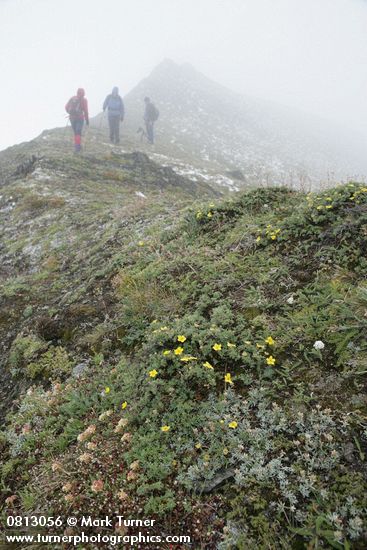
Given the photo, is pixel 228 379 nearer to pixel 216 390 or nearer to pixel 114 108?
pixel 216 390

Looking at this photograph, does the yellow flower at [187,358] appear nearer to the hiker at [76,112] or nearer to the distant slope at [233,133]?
the hiker at [76,112]

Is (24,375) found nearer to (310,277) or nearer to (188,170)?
(310,277)

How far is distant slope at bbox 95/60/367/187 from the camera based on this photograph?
1367 inches

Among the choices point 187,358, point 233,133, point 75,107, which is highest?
point 75,107

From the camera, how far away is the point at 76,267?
7.68 m

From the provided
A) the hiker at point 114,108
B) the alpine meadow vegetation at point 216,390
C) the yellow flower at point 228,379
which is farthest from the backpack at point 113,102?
the yellow flower at point 228,379

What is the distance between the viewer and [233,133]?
47.3m

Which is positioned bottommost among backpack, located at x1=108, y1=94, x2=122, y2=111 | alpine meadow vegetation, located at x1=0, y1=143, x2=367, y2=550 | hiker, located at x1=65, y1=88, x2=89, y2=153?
alpine meadow vegetation, located at x1=0, y1=143, x2=367, y2=550

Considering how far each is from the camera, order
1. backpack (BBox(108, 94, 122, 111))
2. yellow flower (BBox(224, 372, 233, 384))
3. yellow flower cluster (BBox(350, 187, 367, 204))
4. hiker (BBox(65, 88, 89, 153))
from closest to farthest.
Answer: yellow flower (BBox(224, 372, 233, 384)) → yellow flower cluster (BBox(350, 187, 367, 204)) → hiker (BBox(65, 88, 89, 153)) → backpack (BBox(108, 94, 122, 111))

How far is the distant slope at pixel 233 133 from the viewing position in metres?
34.7

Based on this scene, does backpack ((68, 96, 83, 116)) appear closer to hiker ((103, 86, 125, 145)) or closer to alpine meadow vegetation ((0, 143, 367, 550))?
hiker ((103, 86, 125, 145))

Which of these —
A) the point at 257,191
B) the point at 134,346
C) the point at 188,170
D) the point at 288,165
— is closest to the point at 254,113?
the point at 288,165

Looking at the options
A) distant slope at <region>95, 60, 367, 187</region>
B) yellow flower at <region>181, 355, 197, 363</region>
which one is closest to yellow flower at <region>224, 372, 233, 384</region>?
yellow flower at <region>181, 355, 197, 363</region>

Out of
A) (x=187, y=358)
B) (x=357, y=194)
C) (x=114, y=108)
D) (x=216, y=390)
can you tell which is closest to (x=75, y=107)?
(x=114, y=108)
